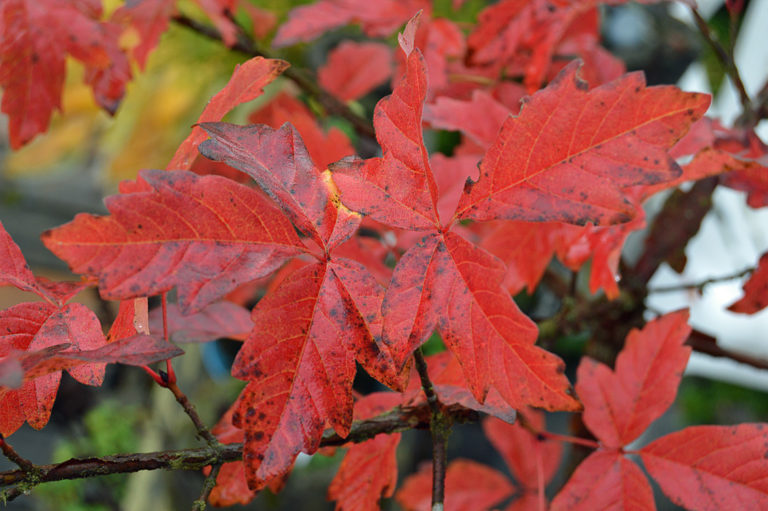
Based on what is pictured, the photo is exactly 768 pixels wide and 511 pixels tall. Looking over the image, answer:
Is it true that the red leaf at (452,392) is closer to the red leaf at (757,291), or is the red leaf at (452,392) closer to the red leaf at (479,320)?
the red leaf at (479,320)

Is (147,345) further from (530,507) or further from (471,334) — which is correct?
(530,507)

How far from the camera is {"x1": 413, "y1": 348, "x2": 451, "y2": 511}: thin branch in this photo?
0.95 ft

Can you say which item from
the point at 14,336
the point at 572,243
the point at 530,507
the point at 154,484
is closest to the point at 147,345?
the point at 14,336

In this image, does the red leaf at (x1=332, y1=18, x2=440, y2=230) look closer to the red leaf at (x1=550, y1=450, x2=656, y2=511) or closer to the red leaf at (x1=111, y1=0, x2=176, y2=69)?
the red leaf at (x1=550, y1=450, x2=656, y2=511)

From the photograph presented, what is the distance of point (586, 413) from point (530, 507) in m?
0.25

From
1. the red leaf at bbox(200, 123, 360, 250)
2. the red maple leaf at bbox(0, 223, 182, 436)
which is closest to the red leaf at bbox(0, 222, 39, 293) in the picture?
the red maple leaf at bbox(0, 223, 182, 436)

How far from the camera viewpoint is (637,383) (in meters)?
0.41

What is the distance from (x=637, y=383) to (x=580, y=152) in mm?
222

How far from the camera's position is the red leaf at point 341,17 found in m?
0.63

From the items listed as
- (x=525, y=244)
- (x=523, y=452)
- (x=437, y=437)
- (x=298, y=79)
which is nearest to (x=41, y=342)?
(x=437, y=437)

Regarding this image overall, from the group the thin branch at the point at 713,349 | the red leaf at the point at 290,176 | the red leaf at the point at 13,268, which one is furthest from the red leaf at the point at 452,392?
the thin branch at the point at 713,349

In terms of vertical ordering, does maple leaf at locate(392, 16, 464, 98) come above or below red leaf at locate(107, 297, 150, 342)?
above

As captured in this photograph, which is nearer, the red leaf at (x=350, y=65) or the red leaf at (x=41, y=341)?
the red leaf at (x=41, y=341)

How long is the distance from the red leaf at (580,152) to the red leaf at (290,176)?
61 millimetres
